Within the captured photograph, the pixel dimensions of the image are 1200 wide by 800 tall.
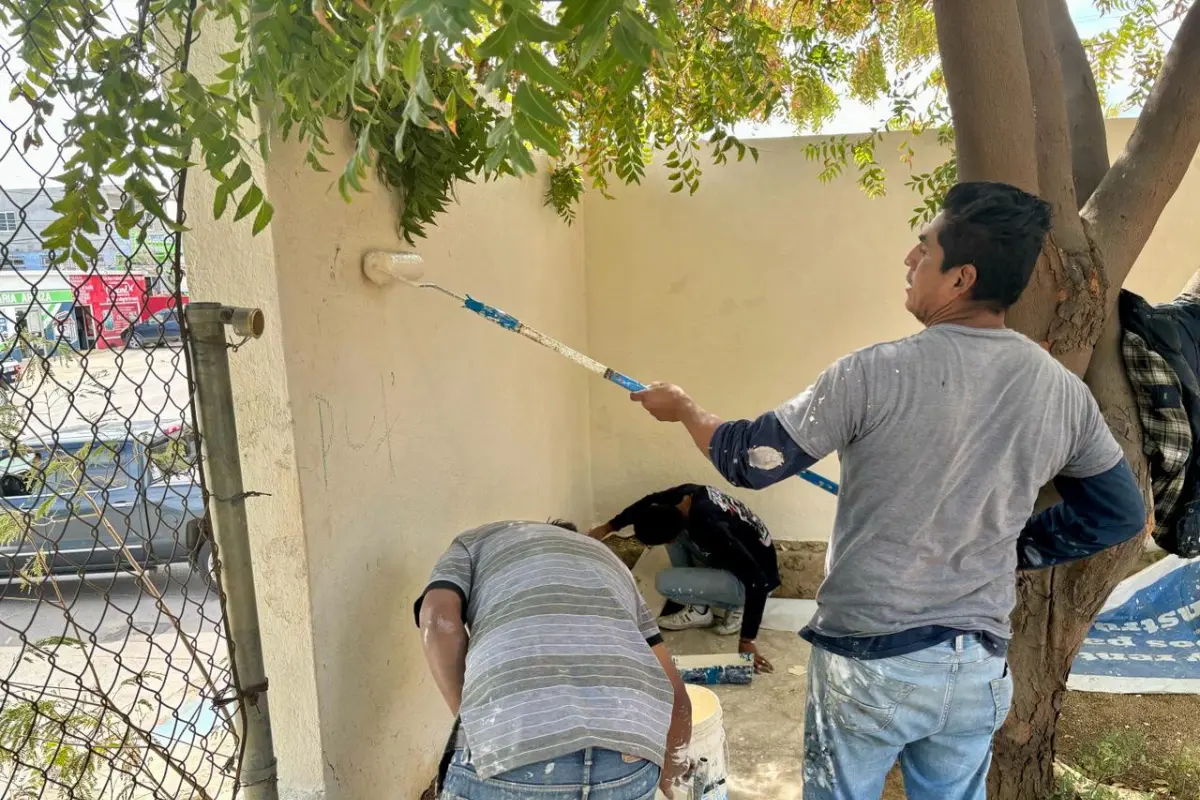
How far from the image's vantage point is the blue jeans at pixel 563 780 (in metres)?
1.24

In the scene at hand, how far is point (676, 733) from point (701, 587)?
184 cm

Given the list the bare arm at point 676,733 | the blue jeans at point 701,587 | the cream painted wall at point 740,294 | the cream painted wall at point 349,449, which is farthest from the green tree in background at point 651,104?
the blue jeans at point 701,587

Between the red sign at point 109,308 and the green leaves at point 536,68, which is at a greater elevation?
the green leaves at point 536,68

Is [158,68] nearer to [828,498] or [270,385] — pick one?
[270,385]

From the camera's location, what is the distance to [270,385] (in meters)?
1.42

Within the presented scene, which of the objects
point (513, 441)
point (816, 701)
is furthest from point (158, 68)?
point (513, 441)

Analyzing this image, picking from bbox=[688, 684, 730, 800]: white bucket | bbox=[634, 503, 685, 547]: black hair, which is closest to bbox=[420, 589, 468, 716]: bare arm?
bbox=[688, 684, 730, 800]: white bucket

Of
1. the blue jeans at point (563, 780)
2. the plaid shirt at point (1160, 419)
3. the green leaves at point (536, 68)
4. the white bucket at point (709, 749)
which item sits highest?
the green leaves at point (536, 68)

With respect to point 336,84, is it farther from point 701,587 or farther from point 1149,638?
point 1149,638

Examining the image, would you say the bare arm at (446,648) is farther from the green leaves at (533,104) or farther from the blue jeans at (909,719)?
the green leaves at (533,104)

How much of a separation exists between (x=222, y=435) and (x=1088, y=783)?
2.56 metres

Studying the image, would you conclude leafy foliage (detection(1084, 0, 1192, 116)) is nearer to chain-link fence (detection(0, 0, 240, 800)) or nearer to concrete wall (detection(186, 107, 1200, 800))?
concrete wall (detection(186, 107, 1200, 800))

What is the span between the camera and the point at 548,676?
4.25ft

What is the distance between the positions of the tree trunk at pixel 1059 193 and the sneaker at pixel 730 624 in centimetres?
154
